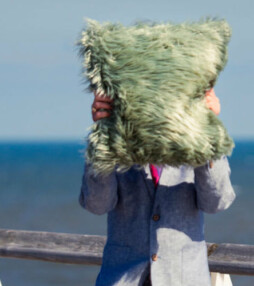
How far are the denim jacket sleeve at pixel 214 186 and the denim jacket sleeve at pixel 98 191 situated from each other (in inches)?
10.2

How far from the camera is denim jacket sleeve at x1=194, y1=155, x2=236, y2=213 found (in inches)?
87.8

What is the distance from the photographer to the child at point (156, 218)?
7.45 feet

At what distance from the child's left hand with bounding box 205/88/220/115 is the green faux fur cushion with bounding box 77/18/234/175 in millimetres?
24

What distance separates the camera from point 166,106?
2.05 metres

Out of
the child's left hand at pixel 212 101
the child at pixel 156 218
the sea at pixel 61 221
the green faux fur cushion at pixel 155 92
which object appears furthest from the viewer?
the sea at pixel 61 221

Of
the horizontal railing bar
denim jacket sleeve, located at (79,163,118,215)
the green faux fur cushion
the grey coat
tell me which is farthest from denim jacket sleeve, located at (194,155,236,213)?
the horizontal railing bar

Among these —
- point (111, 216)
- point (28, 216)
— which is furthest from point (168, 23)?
point (28, 216)

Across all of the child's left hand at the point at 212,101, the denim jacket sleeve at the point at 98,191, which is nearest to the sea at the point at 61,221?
the denim jacket sleeve at the point at 98,191

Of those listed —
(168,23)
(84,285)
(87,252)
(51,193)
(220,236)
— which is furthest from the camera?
(51,193)

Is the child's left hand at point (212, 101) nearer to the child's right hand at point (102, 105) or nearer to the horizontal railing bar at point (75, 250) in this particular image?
the child's right hand at point (102, 105)

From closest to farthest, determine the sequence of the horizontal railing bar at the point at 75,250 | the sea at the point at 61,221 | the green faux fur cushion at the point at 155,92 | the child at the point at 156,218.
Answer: the green faux fur cushion at the point at 155,92 → the child at the point at 156,218 → the horizontal railing bar at the point at 75,250 → the sea at the point at 61,221

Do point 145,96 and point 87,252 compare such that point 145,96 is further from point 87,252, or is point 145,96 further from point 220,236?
point 220,236

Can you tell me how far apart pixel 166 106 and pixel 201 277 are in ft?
1.99

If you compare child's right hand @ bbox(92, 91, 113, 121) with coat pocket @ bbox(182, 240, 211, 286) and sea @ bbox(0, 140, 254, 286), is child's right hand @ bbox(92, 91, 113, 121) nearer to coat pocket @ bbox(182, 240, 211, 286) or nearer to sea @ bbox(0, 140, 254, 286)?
sea @ bbox(0, 140, 254, 286)
